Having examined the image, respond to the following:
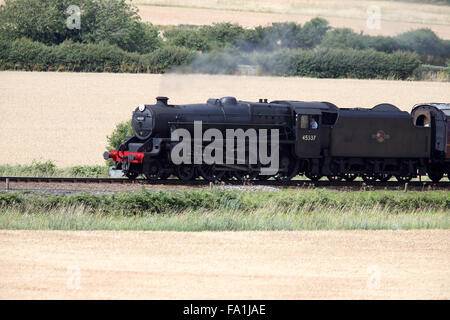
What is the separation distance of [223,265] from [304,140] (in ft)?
43.4

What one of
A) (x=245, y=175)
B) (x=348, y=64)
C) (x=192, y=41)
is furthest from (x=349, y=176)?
(x=192, y=41)

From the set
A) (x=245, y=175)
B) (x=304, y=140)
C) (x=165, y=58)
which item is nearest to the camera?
(x=245, y=175)

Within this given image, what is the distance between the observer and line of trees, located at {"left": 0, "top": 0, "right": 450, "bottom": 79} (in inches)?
2237

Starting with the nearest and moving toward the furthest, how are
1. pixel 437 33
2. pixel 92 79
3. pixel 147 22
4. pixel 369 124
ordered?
pixel 369 124, pixel 92 79, pixel 437 33, pixel 147 22

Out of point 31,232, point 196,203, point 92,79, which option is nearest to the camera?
point 31,232

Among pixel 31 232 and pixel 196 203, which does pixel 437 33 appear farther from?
pixel 31 232

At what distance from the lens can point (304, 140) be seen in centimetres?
2647

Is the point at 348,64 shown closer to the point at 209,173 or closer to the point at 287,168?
the point at 287,168

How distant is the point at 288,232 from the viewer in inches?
711

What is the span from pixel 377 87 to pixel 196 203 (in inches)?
1508

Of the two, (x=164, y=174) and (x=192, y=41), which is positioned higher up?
(x=192, y=41)

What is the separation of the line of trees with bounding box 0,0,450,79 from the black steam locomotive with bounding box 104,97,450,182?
2252 cm

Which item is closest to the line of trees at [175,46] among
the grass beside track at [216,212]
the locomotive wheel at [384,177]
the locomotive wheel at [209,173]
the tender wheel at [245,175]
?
the locomotive wheel at [384,177]
